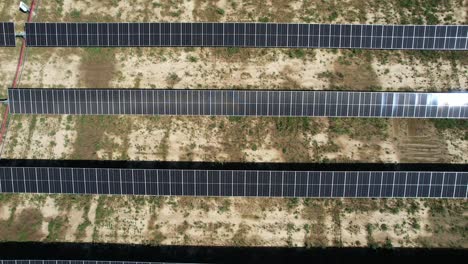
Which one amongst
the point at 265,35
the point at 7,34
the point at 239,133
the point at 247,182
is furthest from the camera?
the point at 7,34

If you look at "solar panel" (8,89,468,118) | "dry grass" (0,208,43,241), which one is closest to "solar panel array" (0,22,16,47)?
"solar panel" (8,89,468,118)

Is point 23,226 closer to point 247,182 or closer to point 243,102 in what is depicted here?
point 247,182

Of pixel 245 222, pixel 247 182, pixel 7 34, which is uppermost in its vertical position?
pixel 7 34

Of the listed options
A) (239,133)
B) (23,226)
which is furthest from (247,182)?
(23,226)

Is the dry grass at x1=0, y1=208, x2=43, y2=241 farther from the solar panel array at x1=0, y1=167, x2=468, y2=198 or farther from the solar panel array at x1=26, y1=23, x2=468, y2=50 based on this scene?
the solar panel array at x1=26, y1=23, x2=468, y2=50

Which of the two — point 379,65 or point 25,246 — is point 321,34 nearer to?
point 379,65

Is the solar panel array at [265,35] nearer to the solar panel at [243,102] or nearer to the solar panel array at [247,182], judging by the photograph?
the solar panel at [243,102]

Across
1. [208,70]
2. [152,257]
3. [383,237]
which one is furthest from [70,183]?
[383,237]

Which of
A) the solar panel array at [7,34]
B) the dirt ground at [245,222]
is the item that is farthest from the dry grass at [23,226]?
the solar panel array at [7,34]
